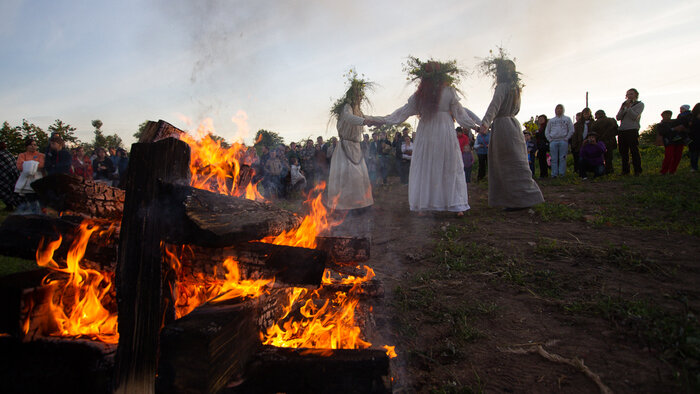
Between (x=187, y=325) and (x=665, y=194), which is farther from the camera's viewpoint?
(x=665, y=194)

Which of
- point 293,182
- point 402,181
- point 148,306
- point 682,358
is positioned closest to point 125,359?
point 148,306

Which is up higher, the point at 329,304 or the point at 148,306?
the point at 148,306

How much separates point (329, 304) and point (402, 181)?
11.8 m

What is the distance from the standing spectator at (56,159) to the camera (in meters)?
8.59

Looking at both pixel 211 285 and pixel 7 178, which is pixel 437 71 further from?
pixel 7 178

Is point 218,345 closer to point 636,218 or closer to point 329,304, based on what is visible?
point 329,304

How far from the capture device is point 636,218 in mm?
5738

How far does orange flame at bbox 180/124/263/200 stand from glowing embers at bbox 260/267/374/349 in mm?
1100

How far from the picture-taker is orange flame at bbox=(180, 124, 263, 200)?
310 cm

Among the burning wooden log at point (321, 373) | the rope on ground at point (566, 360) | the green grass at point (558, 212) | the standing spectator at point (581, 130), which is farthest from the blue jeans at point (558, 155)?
the burning wooden log at point (321, 373)

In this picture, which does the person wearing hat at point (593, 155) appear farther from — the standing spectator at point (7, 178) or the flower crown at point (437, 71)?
the standing spectator at point (7, 178)

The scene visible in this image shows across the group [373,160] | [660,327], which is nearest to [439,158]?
[660,327]

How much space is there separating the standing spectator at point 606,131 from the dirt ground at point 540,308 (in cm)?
703

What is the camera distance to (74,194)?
2.41 m
